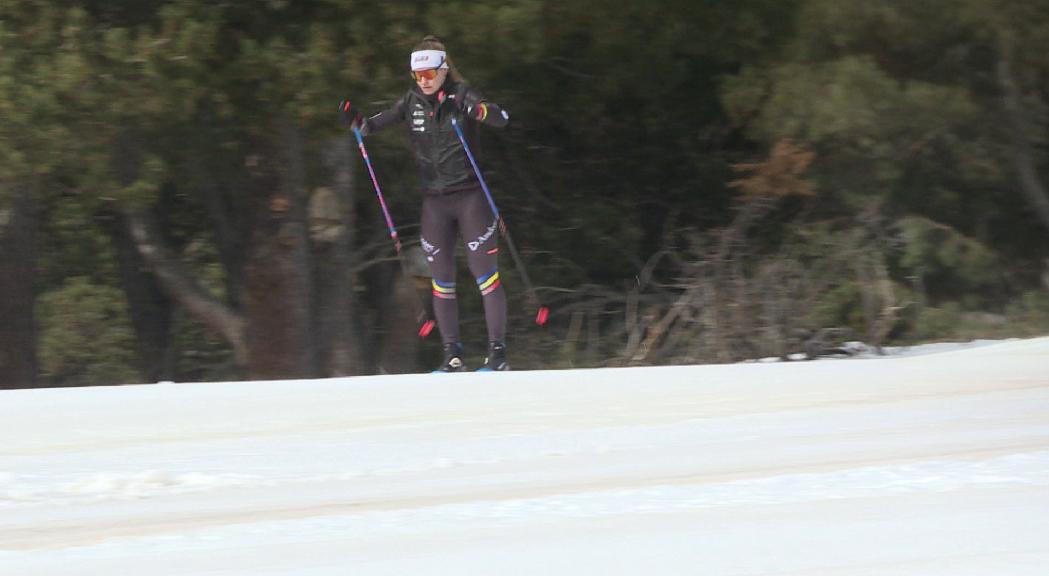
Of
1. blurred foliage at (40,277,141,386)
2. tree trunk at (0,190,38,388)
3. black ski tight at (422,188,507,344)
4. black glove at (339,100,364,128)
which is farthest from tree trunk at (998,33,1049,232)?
blurred foliage at (40,277,141,386)

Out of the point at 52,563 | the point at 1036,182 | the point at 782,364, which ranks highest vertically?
the point at 52,563

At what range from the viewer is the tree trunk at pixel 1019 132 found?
13180 mm

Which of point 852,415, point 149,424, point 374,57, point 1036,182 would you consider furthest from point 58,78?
point 1036,182

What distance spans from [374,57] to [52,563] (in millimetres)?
6793

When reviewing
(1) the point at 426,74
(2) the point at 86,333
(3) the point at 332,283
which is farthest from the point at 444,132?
(2) the point at 86,333

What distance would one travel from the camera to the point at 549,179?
1569 centimetres

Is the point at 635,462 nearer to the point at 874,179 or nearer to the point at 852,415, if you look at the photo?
the point at 852,415

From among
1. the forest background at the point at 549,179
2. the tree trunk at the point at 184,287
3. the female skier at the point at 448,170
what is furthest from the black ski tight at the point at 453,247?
the tree trunk at the point at 184,287

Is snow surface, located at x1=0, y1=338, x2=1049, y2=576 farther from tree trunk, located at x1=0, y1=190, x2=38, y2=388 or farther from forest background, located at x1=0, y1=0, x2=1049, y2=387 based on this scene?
tree trunk, located at x1=0, y1=190, x2=38, y2=388

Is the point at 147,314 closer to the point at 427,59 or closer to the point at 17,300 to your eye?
the point at 17,300

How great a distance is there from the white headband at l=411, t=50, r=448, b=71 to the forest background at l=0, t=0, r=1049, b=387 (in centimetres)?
154

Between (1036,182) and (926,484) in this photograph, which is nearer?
(926,484)

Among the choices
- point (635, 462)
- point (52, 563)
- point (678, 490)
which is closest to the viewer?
point (52, 563)

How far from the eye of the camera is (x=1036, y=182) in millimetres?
13836
